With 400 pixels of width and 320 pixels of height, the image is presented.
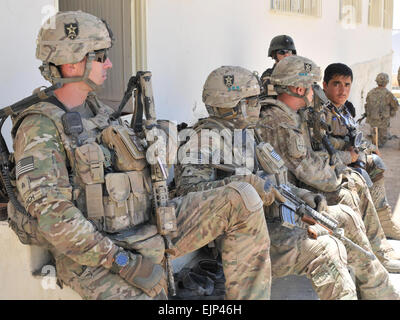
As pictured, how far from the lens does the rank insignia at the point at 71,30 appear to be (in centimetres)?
272

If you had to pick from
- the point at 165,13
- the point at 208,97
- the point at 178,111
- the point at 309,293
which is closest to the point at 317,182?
the point at 309,293

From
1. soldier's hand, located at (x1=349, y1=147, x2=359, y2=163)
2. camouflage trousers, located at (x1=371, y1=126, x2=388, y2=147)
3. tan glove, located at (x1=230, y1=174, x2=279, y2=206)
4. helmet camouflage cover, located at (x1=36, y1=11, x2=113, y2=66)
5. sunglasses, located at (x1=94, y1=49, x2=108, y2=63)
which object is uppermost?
helmet camouflage cover, located at (x1=36, y1=11, x2=113, y2=66)

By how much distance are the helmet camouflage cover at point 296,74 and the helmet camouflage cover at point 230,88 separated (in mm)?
665

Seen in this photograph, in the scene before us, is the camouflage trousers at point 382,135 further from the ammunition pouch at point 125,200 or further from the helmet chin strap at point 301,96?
the ammunition pouch at point 125,200

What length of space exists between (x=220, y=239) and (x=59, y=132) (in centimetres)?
102

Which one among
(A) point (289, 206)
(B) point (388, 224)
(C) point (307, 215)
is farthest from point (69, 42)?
(B) point (388, 224)

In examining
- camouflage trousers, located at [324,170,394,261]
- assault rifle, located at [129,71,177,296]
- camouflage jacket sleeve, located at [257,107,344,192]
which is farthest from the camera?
camouflage trousers, located at [324,170,394,261]

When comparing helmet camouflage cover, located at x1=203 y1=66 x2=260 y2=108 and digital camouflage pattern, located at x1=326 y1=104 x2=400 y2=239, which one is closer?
helmet camouflage cover, located at x1=203 y1=66 x2=260 y2=108

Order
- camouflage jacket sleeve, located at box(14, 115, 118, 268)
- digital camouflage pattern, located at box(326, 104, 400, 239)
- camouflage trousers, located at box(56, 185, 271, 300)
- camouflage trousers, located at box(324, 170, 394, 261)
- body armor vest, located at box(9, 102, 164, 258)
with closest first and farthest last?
1. camouflage jacket sleeve, located at box(14, 115, 118, 268)
2. body armor vest, located at box(9, 102, 164, 258)
3. camouflage trousers, located at box(56, 185, 271, 300)
4. camouflage trousers, located at box(324, 170, 394, 261)
5. digital camouflage pattern, located at box(326, 104, 400, 239)

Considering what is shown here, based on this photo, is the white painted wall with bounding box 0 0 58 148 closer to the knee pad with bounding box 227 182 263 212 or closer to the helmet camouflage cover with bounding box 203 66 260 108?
the helmet camouflage cover with bounding box 203 66 260 108

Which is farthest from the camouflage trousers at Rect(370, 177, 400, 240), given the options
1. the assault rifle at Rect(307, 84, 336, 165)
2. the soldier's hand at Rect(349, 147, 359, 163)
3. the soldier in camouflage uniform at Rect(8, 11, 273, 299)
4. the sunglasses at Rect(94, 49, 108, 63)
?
the sunglasses at Rect(94, 49, 108, 63)

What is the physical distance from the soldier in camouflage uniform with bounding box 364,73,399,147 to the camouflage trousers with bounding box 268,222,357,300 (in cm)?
803

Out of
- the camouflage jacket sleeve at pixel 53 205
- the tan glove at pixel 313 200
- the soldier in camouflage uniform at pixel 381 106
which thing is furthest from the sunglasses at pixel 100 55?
the soldier in camouflage uniform at pixel 381 106

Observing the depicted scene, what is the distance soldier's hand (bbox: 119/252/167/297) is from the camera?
100 inches
